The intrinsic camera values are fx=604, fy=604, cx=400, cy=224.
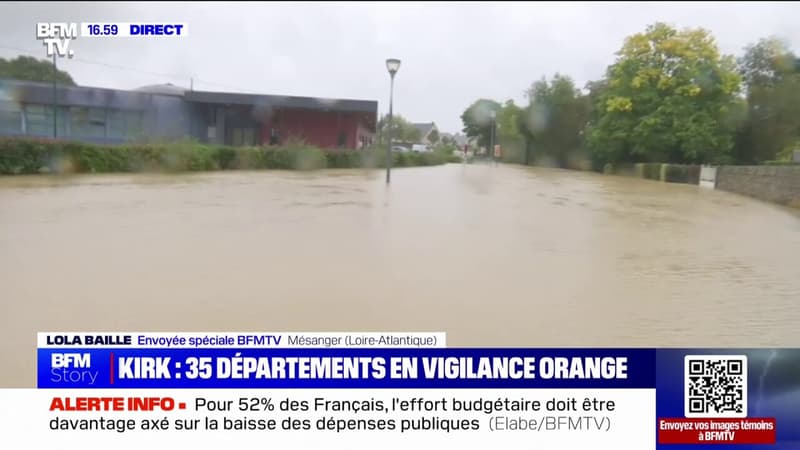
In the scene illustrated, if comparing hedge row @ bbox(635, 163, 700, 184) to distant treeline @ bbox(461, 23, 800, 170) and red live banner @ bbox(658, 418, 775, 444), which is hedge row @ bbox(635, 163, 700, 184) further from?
red live banner @ bbox(658, 418, 775, 444)

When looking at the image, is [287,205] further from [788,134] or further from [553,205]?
[788,134]

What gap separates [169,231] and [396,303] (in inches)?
137

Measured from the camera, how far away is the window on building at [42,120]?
952 inches

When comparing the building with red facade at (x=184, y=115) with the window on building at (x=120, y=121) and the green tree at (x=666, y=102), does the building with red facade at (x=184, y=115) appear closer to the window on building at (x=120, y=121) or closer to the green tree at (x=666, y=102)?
the window on building at (x=120, y=121)

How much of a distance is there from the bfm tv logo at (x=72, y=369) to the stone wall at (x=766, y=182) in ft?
41.3

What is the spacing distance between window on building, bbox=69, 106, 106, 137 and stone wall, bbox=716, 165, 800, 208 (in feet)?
76.9

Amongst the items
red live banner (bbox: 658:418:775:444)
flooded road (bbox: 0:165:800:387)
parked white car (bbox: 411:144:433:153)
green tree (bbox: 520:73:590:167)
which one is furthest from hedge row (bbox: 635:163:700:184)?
red live banner (bbox: 658:418:775:444)

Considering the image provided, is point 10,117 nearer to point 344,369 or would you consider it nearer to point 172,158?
point 172,158

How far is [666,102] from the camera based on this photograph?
19594 millimetres

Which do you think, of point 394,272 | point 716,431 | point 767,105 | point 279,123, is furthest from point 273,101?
point 716,431

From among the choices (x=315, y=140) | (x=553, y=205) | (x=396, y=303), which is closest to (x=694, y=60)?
(x=553, y=205)

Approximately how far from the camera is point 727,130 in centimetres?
1603

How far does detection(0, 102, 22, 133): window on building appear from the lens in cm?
2186

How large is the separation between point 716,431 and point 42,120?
91.6 feet
